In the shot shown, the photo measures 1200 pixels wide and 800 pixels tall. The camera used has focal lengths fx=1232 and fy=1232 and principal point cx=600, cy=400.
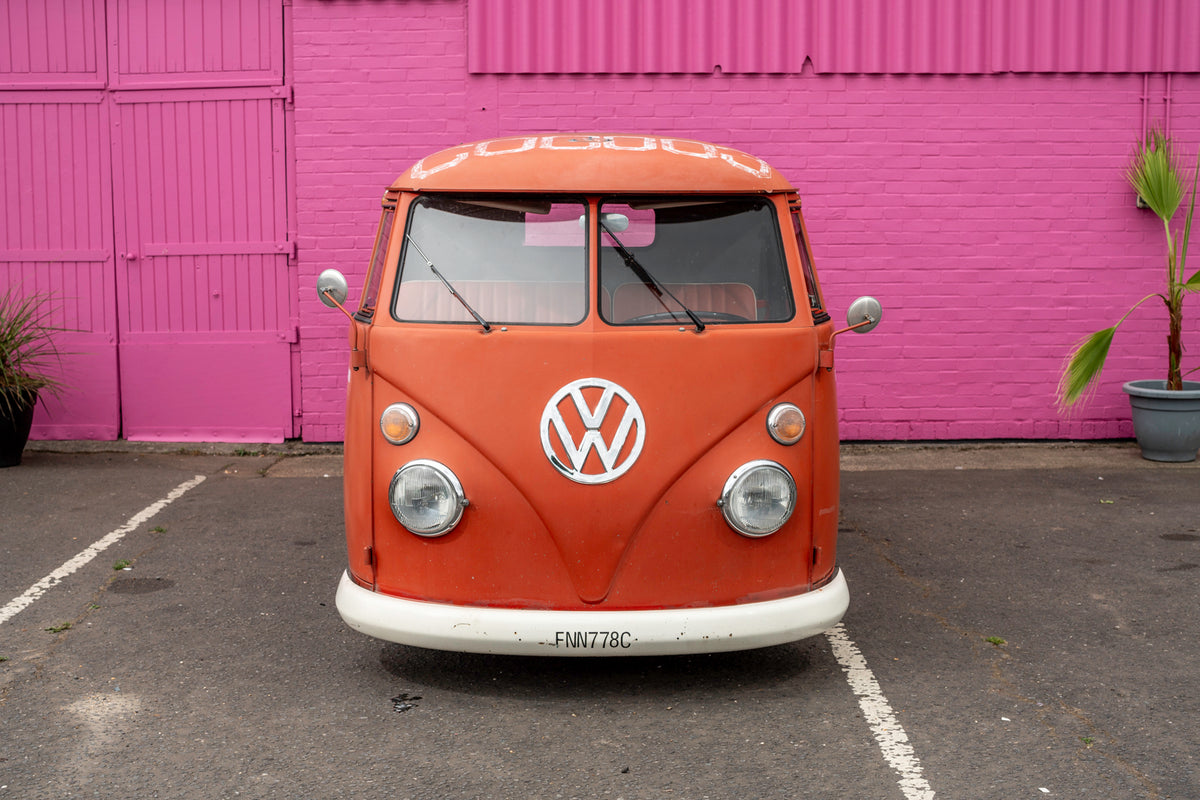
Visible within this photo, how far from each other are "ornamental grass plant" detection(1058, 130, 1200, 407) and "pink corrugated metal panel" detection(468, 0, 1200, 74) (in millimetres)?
704

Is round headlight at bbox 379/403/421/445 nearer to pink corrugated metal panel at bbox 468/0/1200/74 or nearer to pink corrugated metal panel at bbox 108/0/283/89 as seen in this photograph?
pink corrugated metal panel at bbox 468/0/1200/74

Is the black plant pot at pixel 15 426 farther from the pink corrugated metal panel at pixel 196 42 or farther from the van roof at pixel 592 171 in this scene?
the van roof at pixel 592 171

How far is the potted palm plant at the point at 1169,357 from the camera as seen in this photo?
8.38 m

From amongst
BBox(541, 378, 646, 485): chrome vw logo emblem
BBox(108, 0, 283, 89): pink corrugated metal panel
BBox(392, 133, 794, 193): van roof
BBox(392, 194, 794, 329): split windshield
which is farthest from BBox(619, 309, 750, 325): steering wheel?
BBox(108, 0, 283, 89): pink corrugated metal panel

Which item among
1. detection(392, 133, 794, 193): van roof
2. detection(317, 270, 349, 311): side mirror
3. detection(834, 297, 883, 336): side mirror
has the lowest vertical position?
detection(834, 297, 883, 336): side mirror

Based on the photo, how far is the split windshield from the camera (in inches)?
172

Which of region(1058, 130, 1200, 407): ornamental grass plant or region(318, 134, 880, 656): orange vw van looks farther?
region(1058, 130, 1200, 407): ornamental grass plant

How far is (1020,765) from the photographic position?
3.82 m

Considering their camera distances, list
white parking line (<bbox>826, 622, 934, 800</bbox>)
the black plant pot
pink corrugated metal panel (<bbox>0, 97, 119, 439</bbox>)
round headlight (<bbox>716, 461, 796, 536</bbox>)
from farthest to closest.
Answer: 1. pink corrugated metal panel (<bbox>0, 97, 119, 439</bbox>)
2. the black plant pot
3. round headlight (<bbox>716, 461, 796, 536</bbox>)
4. white parking line (<bbox>826, 622, 934, 800</bbox>)

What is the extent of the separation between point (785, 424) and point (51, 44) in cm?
708

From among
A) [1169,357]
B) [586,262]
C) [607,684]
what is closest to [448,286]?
[586,262]

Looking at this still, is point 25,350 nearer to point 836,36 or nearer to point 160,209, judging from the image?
point 160,209

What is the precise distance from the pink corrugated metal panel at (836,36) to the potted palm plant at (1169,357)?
796 mm

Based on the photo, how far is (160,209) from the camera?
356 inches
